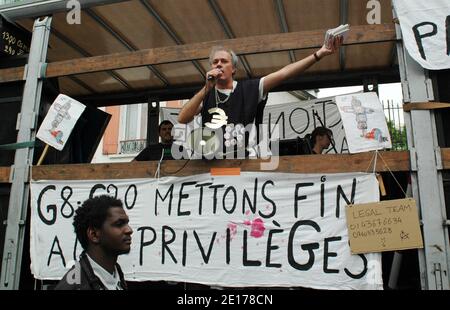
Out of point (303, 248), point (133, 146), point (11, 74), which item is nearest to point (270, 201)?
point (303, 248)

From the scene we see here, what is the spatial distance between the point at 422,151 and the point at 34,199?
11.0ft

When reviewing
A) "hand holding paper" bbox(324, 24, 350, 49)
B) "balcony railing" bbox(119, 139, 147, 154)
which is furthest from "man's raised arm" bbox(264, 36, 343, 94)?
"balcony railing" bbox(119, 139, 147, 154)

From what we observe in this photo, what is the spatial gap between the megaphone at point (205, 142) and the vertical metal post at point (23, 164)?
1.73 metres

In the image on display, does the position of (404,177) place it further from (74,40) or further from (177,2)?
(74,40)

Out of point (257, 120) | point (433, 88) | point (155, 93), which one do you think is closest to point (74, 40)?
point (155, 93)

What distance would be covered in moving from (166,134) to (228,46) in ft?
7.21

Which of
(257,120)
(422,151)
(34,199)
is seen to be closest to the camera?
(422,151)

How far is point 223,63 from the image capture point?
3219 millimetres

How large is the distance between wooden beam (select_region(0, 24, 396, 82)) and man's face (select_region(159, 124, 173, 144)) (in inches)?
66.1

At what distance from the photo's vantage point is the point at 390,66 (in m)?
5.33

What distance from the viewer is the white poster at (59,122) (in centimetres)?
376

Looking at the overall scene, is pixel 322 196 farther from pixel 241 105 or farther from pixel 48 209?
pixel 48 209

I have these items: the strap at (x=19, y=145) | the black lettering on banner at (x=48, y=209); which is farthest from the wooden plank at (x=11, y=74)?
the black lettering on banner at (x=48, y=209)

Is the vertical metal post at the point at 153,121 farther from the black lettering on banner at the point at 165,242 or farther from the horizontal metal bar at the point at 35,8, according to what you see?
the black lettering on banner at the point at 165,242
